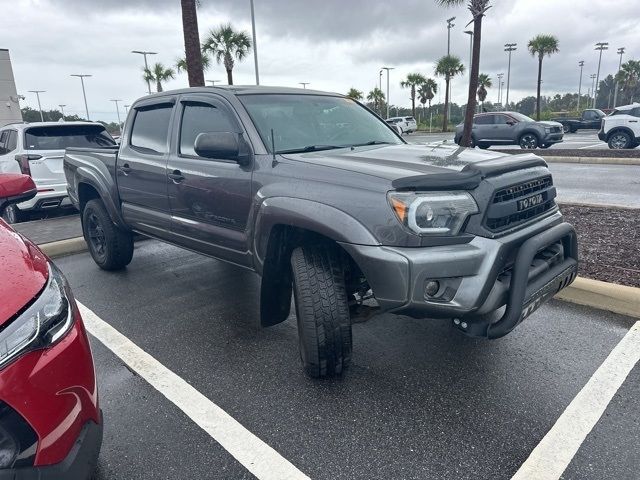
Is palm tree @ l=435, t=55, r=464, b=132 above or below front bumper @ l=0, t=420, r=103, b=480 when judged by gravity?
above

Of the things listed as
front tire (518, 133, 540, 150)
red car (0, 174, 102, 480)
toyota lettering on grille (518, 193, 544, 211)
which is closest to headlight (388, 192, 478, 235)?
toyota lettering on grille (518, 193, 544, 211)

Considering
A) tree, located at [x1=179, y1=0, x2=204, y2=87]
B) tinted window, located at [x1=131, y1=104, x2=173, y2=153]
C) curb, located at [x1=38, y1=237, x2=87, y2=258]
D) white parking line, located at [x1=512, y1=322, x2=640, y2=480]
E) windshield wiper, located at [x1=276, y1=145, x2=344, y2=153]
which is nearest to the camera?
white parking line, located at [x1=512, y1=322, x2=640, y2=480]

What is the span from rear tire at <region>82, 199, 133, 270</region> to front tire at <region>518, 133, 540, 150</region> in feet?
56.0

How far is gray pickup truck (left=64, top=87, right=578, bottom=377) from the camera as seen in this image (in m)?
2.30

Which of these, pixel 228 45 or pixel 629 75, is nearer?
pixel 228 45

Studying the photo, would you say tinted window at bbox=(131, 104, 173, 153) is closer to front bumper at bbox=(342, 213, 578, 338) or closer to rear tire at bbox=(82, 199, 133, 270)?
rear tire at bbox=(82, 199, 133, 270)

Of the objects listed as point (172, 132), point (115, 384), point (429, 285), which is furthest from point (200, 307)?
point (429, 285)

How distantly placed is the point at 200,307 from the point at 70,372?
2.52 meters

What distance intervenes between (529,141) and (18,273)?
63.9 ft

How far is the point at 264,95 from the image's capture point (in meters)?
3.58

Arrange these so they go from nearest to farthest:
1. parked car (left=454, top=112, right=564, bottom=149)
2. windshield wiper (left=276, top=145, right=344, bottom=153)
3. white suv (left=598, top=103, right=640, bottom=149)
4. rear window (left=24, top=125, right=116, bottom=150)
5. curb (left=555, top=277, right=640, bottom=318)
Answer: windshield wiper (left=276, top=145, right=344, bottom=153), curb (left=555, top=277, right=640, bottom=318), rear window (left=24, top=125, right=116, bottom=150), white suv (left=598, top=103, right=640, bottom=149), parked car (left=454, top=112, right=564, bottom=149)

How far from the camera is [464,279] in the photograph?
7.39 ft

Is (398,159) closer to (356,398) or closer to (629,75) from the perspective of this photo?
(356,398)

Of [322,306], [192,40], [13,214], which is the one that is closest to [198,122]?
[322,306]
